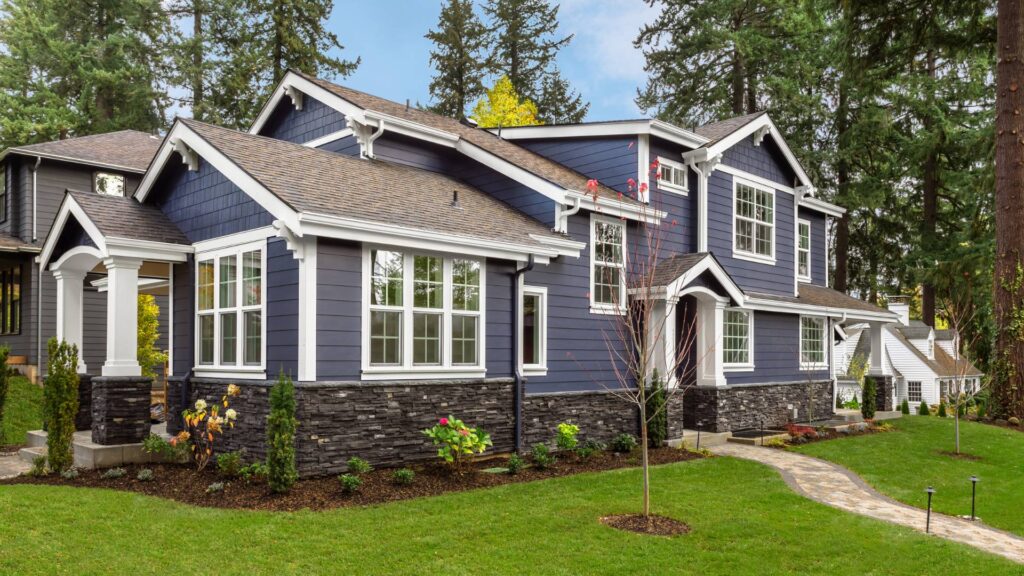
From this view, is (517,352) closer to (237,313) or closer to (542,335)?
(542,335)

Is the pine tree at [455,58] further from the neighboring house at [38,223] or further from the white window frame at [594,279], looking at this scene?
the white window frame at [594,279]

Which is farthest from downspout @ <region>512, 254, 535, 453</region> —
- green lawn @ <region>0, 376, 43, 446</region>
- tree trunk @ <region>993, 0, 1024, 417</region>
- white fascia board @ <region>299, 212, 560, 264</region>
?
tree trunk @ <region>993, 0, 1024, 417</region>

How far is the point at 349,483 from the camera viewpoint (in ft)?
27.7

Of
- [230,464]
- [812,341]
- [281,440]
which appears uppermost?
[812,341]

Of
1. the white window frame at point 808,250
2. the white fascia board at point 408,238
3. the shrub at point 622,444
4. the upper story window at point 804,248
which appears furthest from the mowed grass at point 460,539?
the upper story window at point 804,248

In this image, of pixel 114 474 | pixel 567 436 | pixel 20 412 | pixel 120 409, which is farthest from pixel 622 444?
pixel 20 412

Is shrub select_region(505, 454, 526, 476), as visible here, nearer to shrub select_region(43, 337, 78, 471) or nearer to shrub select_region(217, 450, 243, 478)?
shrub select_region(217, 450, 243, 478)

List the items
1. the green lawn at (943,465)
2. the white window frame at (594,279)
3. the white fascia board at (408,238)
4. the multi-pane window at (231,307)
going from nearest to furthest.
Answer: the white fascia board at (408,238) < the multi-pane window at (231,307) < the green lawn at (943,465) < the white window frame at (594,279)

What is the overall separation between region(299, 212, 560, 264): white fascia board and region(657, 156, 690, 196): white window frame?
4128 mm

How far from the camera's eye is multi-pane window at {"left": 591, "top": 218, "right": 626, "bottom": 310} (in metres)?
13.4

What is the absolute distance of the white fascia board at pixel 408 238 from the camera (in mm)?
9031

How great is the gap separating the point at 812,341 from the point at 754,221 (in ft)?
12.4

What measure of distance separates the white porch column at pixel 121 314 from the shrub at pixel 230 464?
2.54 metres

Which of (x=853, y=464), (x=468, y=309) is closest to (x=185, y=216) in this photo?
(x=468, y=309)
